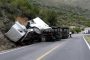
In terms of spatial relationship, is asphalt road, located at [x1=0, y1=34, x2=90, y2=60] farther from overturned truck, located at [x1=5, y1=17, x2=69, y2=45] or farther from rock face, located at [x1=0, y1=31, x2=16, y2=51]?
overturned truck, located at [x1=5, y1=17, x2=69, y2=45]

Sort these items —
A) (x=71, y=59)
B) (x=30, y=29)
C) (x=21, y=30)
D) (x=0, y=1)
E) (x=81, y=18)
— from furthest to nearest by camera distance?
(x=81, y=18) → (x=0, y=1) → (x=30, y=29) → (x=21, y=30) → (x=71, y=59)

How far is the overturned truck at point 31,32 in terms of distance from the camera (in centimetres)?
3459

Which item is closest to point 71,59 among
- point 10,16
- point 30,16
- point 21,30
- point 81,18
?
point 21,30

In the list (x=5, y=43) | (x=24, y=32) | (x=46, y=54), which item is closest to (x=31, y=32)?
(x=24, y=32)

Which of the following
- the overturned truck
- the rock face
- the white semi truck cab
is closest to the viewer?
the rock face

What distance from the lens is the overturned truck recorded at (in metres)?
34.6

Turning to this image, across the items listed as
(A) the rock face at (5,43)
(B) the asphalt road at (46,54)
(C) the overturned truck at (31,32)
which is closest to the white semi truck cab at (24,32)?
(C) the overturned truck at (31,32)

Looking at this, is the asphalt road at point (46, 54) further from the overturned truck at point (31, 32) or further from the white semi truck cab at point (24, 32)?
the overturned truck at point (31, 32)

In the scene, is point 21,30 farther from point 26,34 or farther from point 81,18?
point 81,18

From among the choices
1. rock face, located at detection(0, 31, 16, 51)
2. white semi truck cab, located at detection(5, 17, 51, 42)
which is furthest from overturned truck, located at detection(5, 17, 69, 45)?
rock face, located at detection(0, 31, 16, 51)

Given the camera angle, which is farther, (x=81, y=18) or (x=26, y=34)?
(x=81, y=18)

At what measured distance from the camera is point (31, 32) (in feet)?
126

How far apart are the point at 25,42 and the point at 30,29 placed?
184 centimetres

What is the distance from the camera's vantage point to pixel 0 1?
42.8 m
